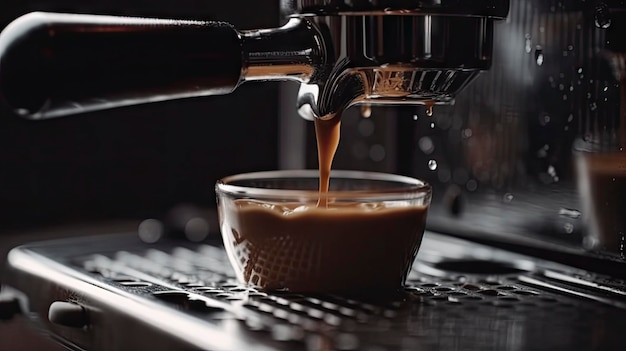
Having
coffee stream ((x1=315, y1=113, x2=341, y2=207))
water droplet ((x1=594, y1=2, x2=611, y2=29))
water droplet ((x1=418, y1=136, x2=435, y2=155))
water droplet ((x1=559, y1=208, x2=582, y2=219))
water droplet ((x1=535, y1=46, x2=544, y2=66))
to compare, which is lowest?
water droplet ((x1=559, y1=208, x2=582, y2=219))

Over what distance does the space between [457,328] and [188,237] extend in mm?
349

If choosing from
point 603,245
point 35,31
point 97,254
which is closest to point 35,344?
point 97,254

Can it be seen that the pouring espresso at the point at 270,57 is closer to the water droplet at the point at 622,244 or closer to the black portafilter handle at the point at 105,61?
the black portafilter handle at the point at 105,61

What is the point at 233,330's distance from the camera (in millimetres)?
464

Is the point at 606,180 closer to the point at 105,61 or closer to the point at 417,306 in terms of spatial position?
the point at 417,306

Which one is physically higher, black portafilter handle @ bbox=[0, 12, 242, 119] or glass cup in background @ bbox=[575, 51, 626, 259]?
black portafilter handle @ bbox=[0, 12, 242, 119]

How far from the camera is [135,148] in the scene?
1.06m

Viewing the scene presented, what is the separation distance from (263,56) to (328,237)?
106 millimetres

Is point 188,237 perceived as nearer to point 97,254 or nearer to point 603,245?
point 97,254

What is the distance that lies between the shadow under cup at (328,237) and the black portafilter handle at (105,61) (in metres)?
0.09

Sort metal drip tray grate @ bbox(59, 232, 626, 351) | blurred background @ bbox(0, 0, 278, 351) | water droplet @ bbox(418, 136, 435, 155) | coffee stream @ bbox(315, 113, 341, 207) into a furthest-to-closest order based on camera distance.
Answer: blurred background @ bbox(0, 0, 278, 351) < water droplet @ bbox(418, 136, 435, 155) < coffee stream @ bbox(315, 113, 341, 207) < metal drip tray grate @ bbox(59, 232, 626, 351)

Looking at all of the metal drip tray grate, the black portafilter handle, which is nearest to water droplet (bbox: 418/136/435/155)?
the metal drip tray grate

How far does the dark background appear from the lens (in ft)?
3.22

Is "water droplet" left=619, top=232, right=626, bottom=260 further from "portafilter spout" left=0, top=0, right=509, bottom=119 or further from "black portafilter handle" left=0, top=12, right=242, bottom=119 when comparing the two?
"black portafilter handle" left=0, top=12, right=242, bottom=119
